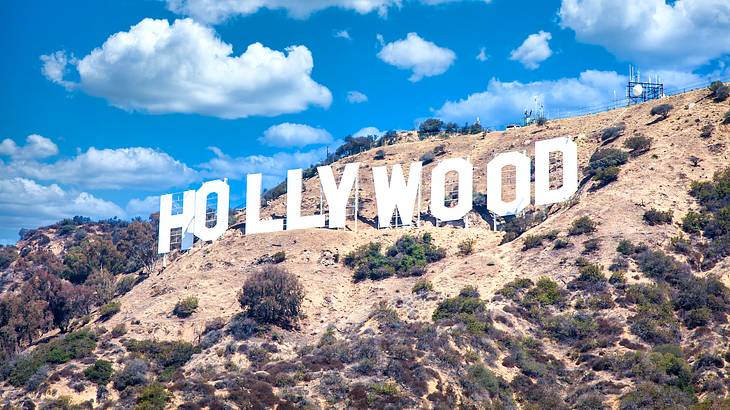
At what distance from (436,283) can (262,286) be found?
11075 mm

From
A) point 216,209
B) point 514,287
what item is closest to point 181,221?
point 216,209

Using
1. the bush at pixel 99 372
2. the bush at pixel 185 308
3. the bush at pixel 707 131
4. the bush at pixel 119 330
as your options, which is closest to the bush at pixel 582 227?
the bush at pixel 707 131

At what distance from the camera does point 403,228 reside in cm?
7062

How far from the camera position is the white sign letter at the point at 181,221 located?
75375 millimetres

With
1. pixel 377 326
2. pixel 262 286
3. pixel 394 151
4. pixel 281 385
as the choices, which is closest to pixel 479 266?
pixel 377 326

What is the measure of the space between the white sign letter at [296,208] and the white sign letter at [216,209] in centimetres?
573

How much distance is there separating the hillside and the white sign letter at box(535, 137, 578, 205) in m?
1.70

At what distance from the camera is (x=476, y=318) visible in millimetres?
54438

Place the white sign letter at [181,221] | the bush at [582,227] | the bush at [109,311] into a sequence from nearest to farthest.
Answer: the bush at [582,227]
the bush at [109,311]
the white sign letter at [181,221]

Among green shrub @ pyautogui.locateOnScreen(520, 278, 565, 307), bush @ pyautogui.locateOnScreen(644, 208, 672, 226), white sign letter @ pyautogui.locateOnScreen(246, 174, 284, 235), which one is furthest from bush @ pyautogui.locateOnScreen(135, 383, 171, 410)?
bush @ pyautogui.locateOnScreen(644, 208, 672, 226)

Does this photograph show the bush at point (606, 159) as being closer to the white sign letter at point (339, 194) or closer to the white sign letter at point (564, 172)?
the white sign letter at point (564, 172)

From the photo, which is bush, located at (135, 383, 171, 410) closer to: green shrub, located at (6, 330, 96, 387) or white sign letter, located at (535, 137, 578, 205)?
green shrub, located at (6, 330, 96, 387)

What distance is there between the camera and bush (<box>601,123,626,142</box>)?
253 ft

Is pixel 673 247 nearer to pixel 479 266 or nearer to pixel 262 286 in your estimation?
pixel 479 266
